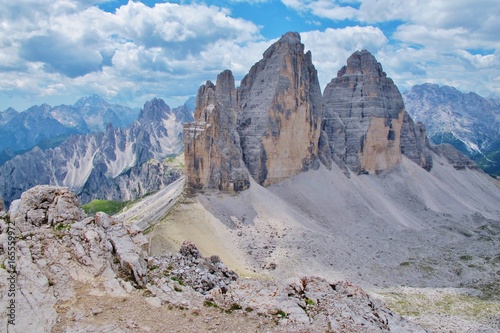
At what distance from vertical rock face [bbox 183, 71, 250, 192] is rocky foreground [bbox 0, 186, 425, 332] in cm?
4562

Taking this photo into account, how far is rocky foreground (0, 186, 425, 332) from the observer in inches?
782

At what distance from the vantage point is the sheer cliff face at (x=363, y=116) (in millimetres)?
108250

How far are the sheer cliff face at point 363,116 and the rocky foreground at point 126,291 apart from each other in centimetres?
8222

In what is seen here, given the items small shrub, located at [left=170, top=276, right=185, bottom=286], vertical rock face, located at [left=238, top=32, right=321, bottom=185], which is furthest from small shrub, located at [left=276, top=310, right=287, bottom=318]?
vertical rock face, located at [left=238, top=32, right=321, bottom=185]

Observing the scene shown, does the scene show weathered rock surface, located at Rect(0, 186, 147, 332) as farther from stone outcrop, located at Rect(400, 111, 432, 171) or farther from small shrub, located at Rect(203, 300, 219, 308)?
stone outcrop, located at Rect(400, 111, 432, 171)

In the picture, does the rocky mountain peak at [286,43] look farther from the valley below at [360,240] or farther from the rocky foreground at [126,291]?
the rocky foreground at [126,291]

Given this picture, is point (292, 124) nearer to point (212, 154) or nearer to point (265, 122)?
point (265, 122)

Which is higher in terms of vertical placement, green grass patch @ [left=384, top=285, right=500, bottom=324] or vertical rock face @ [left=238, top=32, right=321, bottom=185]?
vertical rock face @ [left=238, top=32, right=321, bottom=185]

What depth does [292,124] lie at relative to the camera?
89875 millimetres

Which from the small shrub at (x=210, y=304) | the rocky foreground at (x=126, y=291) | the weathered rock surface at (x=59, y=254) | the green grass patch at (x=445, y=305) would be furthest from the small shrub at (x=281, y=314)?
the green grass patch at (x=445, y=305)

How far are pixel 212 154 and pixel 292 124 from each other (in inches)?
939

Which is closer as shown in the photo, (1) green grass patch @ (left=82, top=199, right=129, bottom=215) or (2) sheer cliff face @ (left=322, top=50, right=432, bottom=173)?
(2) sheer cliff face @ (left=322, top=50, right=432, bottom=173)

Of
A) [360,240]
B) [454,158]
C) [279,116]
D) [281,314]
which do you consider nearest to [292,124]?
[279,116]

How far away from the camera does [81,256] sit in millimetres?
23188
